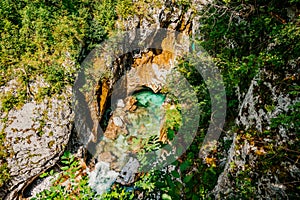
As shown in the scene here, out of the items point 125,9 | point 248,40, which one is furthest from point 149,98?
point 248,40

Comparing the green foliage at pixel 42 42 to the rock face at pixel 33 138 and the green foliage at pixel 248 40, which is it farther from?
the green foliage at pixel 248 40

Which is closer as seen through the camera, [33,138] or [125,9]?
[33,138]

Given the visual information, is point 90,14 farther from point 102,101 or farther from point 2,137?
point 2,137

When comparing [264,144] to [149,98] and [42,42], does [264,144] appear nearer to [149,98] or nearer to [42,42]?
[42,42]

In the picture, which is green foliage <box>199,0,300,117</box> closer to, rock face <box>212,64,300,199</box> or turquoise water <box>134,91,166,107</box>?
rock face <box>212,64,300,199</box>

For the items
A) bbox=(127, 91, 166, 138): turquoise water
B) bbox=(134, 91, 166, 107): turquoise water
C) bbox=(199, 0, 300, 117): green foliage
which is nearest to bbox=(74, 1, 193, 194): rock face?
bbox=(127, 91, 166, 138): turquoise water

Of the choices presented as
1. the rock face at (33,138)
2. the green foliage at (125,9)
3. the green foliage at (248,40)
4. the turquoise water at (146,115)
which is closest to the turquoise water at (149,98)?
the turquoise water at (146,115)

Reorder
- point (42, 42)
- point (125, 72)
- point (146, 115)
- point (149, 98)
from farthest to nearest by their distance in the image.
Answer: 1. point (149, 98)
2. point (146, 115)
3. point (125, 72)
4. point (42, 42)
